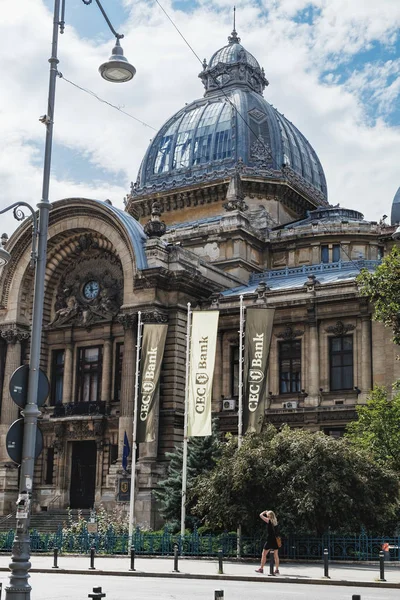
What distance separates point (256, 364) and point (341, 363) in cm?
885

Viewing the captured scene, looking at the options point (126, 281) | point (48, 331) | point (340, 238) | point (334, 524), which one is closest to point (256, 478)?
point (334, 524)

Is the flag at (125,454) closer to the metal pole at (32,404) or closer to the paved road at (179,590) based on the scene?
the paved road at (179,590)

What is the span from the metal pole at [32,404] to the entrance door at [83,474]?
3342 cm

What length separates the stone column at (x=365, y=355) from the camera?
4303 cm

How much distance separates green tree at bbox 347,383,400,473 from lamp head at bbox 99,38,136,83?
20.1m

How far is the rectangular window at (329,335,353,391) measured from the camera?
145 feet

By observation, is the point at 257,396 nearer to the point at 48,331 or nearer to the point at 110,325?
the point at 110,325

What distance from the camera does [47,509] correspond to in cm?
4828

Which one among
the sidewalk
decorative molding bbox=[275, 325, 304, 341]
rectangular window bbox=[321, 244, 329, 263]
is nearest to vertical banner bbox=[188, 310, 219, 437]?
the sidewalk

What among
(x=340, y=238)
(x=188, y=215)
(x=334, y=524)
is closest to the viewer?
(x=334, y=524)

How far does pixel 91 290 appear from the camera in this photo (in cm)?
5134

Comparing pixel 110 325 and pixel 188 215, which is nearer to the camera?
pixel 110 325

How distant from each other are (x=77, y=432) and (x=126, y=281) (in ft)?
30.0

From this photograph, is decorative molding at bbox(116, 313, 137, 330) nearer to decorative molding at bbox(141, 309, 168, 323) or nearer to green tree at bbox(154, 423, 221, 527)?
decorative molding at bbox(141, 309, 168, 323)
